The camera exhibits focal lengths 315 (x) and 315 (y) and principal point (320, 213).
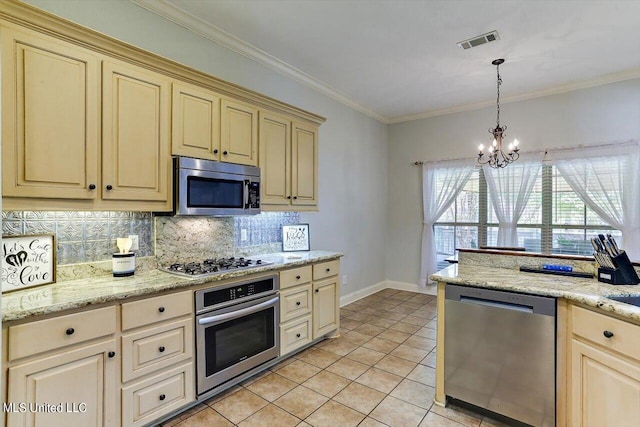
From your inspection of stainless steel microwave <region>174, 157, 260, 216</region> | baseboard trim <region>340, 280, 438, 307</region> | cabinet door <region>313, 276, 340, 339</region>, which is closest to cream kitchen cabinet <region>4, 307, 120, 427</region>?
stainless steel microwave <region>174, 157, 260, 216</region>

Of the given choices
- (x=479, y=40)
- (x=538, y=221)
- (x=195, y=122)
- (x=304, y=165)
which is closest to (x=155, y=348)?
(x=195, y=122)

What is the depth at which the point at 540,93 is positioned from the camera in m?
4.28

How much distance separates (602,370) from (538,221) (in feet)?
10.6

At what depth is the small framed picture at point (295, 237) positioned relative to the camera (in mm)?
3529

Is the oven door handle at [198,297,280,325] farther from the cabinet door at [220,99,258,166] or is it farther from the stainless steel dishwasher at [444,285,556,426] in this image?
the stainless steel dishwasher at [444,285,556,426]

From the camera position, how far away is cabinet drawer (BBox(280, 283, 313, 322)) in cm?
277

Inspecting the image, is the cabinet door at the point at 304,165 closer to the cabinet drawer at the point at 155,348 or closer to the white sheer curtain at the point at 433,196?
the cabinet drawer at the point at 155,348

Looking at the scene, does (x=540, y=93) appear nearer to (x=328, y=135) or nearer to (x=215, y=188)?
(x=328, y=135)

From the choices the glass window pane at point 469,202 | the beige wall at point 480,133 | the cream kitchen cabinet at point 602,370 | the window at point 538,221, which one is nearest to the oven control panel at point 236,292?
the cream kitchen cabinet at point 602,370

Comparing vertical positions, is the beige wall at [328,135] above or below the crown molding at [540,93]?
below

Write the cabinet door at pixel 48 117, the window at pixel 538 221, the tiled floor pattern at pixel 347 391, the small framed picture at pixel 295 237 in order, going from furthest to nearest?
1. the window at pixel 538 221
2. the small framed picture at pixel 295 237
3. the tiled floor pattern at pixel 347 391
4. the cabinet door at pixel 48 117

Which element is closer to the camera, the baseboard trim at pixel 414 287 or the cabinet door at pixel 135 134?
the cabinet door at pixel 135 134

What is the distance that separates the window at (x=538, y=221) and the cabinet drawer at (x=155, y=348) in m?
3.23

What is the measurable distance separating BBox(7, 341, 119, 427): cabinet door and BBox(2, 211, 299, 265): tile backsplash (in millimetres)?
711
